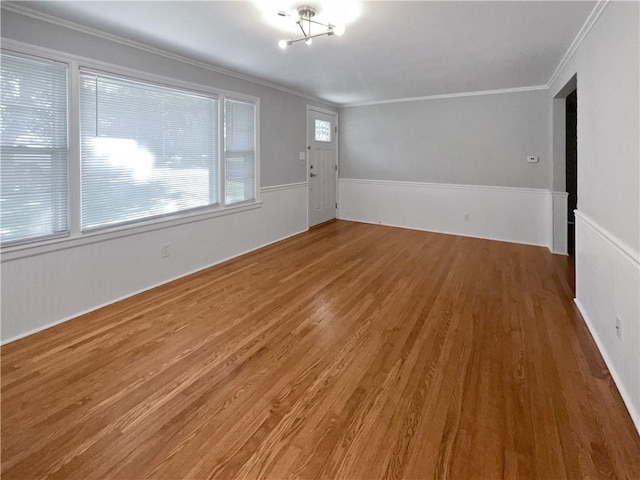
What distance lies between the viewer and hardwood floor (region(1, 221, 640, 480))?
155 cm

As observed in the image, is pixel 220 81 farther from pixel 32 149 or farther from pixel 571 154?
pixel 571 154

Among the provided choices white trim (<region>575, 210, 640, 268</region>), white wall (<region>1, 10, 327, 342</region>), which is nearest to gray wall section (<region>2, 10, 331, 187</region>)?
white wall (<region>1, 10, 327, 342</region>)

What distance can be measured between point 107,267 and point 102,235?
298 millimetres

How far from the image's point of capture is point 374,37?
3221 mm

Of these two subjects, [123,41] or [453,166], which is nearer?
[123,41]

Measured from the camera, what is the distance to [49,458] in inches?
61.8

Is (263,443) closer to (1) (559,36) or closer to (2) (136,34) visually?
(2) (136,34)

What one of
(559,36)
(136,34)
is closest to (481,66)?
(559,36)

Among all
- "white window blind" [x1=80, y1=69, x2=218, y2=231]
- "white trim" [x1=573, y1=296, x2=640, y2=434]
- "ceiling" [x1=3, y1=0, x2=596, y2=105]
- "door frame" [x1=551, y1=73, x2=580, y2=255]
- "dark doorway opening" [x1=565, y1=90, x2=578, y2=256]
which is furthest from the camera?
"dark doorway opening" [x1=565, y1=90, x2=578, y2=256]

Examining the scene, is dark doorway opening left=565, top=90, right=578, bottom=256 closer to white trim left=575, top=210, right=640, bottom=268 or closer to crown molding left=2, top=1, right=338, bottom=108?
white trim left=575, top=210, right=640, bottom=268

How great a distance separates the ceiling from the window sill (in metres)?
1.69

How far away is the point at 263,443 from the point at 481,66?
14.8 feet

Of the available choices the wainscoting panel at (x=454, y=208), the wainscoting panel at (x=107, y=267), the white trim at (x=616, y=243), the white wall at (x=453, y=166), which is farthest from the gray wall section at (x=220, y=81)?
the white trim at (x=616, y=243)

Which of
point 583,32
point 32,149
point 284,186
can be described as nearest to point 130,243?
point 32,149
